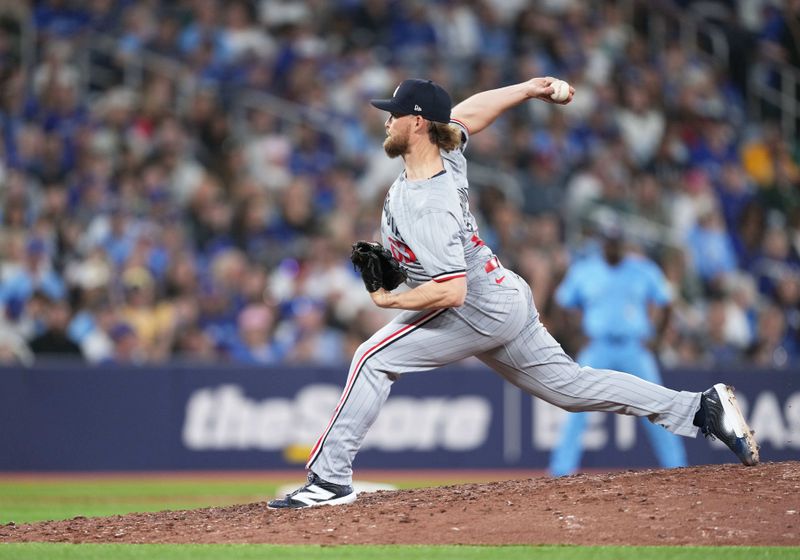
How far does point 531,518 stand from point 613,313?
5274 millimetres

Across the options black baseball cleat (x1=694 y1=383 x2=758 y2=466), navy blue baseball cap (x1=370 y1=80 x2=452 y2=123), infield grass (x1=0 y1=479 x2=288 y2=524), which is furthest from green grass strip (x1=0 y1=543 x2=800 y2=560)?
infield grass (x1=0 y1=479 x2=288 y2=524)

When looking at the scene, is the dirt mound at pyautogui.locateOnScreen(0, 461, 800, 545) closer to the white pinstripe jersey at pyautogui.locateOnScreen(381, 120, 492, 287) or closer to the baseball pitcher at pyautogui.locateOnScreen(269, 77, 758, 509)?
the baseball pitcher at pyautogui.locateOnScreen(269, 77, 758, 509)

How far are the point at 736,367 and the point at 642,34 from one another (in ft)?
22.7

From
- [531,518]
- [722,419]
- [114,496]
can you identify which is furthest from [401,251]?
[114,496]

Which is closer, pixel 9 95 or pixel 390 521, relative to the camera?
pixel 390 521

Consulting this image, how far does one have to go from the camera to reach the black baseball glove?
22.1ft

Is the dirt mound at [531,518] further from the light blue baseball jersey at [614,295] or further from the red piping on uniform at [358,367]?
the light blue baseball jersey at [614,295]

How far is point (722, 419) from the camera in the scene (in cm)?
716

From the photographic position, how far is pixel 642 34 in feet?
64.2

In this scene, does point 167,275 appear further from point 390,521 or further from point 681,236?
point 390,521

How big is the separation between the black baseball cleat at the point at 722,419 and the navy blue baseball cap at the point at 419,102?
209 centimetres

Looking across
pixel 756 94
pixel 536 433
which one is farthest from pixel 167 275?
pixel 756 94

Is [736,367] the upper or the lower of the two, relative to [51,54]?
lower

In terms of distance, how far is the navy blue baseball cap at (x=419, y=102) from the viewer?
22.3 feet
